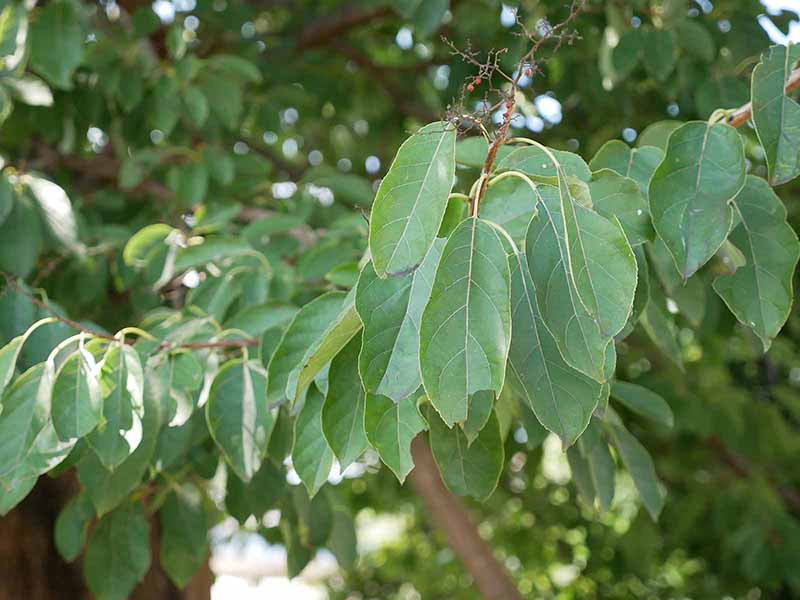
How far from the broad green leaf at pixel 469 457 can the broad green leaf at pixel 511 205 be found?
25 centimetres

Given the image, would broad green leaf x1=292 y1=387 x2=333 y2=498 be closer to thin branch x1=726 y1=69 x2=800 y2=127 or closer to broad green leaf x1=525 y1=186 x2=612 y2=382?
broad green leaf x1=525 y1=186 x2=612 y2=382

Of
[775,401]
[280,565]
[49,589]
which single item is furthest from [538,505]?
[280,565]

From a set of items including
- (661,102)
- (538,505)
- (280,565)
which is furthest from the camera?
(280,565)

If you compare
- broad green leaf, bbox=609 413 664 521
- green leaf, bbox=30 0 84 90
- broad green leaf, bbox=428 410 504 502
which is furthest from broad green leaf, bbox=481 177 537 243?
green leaf, bbox=30 0 84 90

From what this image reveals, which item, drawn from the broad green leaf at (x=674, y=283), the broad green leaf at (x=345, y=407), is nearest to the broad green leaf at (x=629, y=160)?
the broad green leaf at (x=674, y=283)

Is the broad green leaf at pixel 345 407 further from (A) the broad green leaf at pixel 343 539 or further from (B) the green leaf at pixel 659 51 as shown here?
(B) the green leaf at pixel 659 51

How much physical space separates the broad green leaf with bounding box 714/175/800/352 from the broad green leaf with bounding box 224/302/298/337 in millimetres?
659

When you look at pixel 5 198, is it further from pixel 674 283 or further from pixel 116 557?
pixel 674 283

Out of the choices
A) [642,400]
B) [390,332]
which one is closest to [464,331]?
[390,332]

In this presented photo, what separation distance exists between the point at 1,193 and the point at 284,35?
1.55 metres

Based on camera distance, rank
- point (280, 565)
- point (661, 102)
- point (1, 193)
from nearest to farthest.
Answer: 1. point (1, 193)
2. point (661, 102)
3. point (280, 565)

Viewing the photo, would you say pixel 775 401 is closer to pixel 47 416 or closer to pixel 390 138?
pixel 390 138

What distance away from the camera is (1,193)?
77.6 inches

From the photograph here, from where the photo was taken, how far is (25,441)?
1.21m
